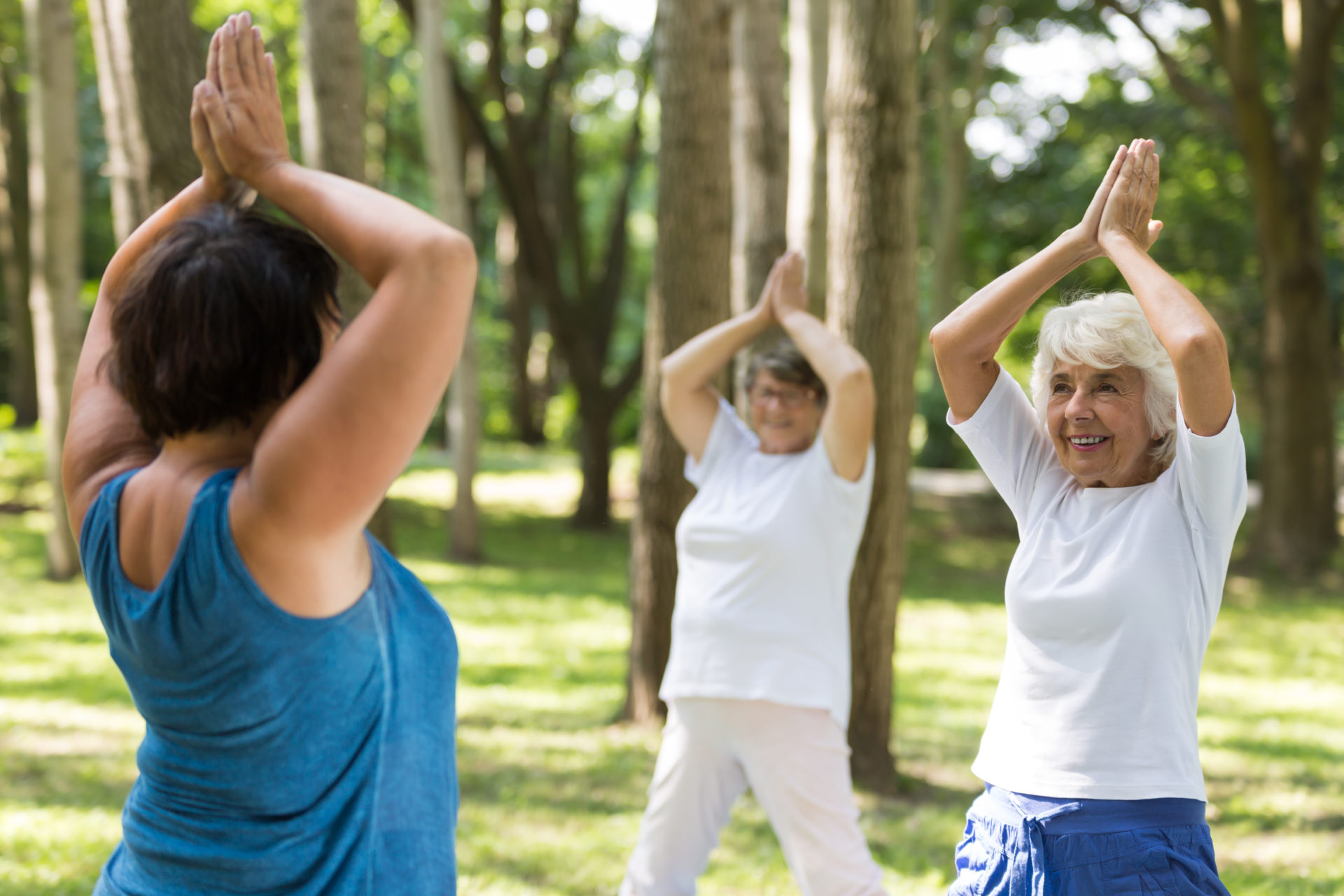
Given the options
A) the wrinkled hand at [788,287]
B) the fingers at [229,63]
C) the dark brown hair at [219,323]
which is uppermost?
the fingers at [229,63]

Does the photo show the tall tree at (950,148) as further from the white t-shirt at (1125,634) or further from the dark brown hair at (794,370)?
the white t-shirt at (1125,634)

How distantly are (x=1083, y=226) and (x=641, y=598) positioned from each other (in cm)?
429

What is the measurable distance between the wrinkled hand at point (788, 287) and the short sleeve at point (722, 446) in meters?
0.40

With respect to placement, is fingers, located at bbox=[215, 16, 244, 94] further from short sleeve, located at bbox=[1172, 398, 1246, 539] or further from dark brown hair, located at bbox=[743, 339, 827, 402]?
dark brown hair, located at bbox=[743, 339, 827, 402]

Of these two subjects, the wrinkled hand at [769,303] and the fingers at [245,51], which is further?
the wrinkled hand at [769,303]

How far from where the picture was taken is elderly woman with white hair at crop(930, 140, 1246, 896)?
2281mm

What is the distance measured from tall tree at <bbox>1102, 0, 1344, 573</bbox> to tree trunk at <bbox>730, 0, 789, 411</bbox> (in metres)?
8.87

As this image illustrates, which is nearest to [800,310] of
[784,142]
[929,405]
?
[784,142]

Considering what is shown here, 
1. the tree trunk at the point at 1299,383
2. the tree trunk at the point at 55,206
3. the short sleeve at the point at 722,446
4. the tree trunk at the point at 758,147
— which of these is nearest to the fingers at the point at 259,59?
the short sleeve at the point at 722,446

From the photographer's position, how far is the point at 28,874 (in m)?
4.40

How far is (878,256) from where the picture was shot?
17.6ft

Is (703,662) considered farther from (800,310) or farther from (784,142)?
(784,142)

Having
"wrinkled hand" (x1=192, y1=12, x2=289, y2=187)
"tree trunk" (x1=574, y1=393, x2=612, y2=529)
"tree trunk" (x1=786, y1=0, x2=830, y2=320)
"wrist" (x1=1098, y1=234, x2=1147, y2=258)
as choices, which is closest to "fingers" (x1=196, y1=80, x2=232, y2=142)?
"wrinkled hand" (x1=192, y1=12, x2=289, y2=187)

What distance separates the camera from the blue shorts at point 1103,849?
228 cm
